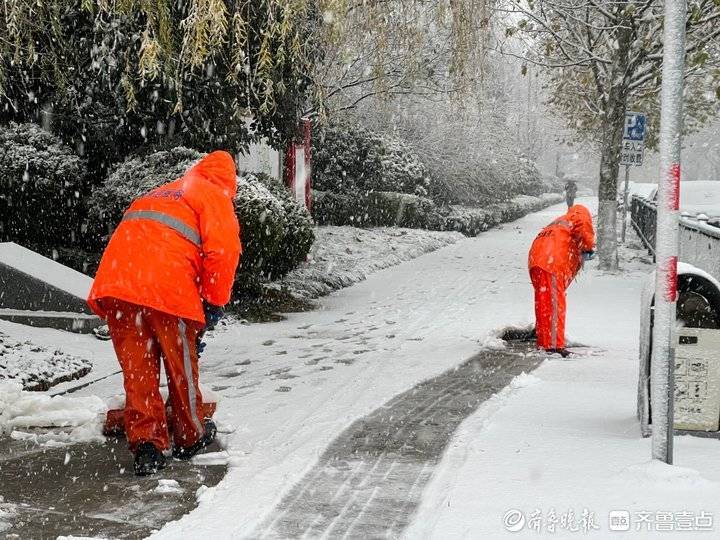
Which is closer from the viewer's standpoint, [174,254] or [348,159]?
[174,254]

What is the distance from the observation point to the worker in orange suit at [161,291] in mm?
4629

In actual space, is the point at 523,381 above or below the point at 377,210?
below

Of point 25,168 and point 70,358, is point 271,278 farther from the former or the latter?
point 70,358

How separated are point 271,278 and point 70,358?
514 centimetres

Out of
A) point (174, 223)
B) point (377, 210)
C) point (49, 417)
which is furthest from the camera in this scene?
point (377, 210)

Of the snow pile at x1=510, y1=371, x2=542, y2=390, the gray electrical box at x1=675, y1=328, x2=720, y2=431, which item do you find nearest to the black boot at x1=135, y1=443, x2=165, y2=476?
the gray electrical box at x1=675, y1=328, x2=720, y2=431

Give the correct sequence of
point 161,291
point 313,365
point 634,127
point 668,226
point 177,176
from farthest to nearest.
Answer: point 634,127 → point 177,176 → point 313,365 → point 161,291 → point 668,226

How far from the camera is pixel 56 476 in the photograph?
4664 millimetres

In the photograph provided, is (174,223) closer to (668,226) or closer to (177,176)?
(668,226)

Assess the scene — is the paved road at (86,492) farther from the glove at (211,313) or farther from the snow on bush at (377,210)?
the snow on bush at (377,210)

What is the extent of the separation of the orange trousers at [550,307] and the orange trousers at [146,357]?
14.6 feet

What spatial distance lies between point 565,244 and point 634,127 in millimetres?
9441

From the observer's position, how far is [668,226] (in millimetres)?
4168

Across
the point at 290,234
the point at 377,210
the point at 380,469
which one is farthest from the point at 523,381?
the point at 377,210
